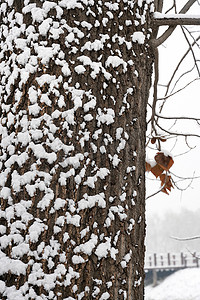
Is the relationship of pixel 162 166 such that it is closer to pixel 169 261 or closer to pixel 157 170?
pixel 157 170

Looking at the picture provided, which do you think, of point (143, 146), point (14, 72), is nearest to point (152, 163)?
point (143, 146)

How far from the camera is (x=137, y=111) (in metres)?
1.29

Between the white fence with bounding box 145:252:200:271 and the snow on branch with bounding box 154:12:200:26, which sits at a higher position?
the white fence with bounding box 145:252:200:271

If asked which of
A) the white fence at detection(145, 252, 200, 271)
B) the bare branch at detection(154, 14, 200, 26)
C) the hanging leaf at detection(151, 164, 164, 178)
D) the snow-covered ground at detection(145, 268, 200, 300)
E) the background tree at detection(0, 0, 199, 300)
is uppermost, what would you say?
the white fence at detection(145, 252, 200, 271)

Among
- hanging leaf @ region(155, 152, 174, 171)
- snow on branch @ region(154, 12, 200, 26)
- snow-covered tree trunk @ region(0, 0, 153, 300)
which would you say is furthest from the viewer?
hanging leaf @ region(155, 152, 174, 171)

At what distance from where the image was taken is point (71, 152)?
1144mm

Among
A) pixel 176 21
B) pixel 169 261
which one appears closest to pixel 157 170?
pixel 176 21

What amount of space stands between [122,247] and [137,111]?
18.5 inches

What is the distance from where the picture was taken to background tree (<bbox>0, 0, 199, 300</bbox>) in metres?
1.08

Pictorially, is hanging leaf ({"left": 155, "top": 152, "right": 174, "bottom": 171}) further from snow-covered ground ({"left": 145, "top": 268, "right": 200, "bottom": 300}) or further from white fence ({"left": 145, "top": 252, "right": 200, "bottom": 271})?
white fence ({"left": 145, "top": 252, "right": 200, "bottom": 271})

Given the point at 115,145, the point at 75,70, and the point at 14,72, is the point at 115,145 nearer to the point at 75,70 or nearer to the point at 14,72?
the point at 75,70

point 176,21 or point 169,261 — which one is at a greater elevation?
point 169,261

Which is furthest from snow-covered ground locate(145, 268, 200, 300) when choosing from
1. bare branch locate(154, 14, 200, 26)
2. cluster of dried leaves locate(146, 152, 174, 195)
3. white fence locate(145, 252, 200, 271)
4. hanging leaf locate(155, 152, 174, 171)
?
bare branch locate(154, 14, 200, 26)

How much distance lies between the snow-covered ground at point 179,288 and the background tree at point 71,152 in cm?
2219
